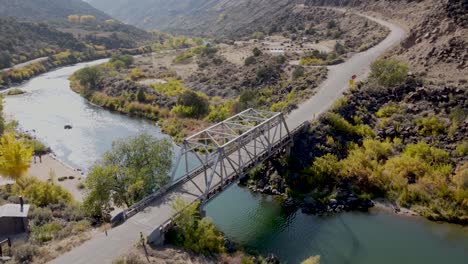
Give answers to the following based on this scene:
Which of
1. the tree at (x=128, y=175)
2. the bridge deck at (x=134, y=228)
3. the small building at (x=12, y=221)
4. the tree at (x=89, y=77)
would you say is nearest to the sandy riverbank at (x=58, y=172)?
the tree at (x=128, y=175)

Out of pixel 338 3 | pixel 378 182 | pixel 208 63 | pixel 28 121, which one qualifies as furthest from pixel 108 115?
pixel 338 3

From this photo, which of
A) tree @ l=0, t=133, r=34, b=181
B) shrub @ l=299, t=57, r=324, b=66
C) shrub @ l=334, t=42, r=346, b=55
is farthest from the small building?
shrub @ l=334, t=42, r=346, b=55

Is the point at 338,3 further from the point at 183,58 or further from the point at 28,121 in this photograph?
the point at 28,121

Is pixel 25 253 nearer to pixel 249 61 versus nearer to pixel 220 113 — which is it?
pixel 220 113

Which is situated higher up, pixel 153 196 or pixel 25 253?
pixel 153 196

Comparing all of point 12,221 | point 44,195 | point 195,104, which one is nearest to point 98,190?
point 12,221

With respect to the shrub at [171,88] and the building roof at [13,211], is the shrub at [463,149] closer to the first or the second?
the building roof at [13,211]
